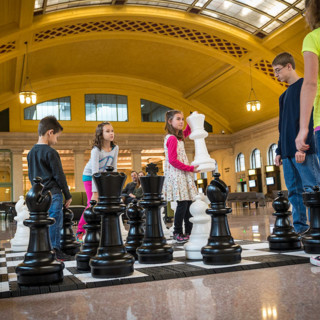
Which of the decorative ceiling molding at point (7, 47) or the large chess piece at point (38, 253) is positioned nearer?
the large chess piece at point (38, 253)

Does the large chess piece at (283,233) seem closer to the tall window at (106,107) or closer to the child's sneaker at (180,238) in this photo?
the child's sneaker at (180,238)

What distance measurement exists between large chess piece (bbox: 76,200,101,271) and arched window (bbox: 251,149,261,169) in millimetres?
18563

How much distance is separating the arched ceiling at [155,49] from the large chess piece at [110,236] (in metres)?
8.73

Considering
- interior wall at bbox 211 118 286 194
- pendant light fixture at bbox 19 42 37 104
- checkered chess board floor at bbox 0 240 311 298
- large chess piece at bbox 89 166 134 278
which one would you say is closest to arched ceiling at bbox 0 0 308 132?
pendant light fixture at bbox 19 42 37 104

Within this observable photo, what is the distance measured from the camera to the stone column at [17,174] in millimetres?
17350

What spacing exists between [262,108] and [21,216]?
1608 centimetres

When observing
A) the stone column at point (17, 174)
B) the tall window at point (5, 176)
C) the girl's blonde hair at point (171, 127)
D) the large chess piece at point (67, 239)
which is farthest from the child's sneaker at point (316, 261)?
the tall window at point (5, 176)

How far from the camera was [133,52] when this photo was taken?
1606cm

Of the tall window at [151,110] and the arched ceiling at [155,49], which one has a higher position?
the arched ceiling at [155,49]

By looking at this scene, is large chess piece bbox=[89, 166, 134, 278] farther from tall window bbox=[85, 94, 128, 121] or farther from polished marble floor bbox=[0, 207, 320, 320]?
tall window bbox=[85, 94, 128, 121]

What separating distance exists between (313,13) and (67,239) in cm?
218

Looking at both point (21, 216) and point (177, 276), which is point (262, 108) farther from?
point (177, 276)

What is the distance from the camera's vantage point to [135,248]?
2301mm

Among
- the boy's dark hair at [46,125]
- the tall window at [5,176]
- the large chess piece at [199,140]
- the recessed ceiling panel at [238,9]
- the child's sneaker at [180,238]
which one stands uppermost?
the recessed ceiling panel at [238,9]
